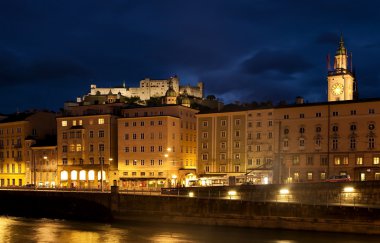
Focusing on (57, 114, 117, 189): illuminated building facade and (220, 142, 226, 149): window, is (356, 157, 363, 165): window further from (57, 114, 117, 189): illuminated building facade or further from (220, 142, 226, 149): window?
(57, 114, 117, 189): illuminated building facade

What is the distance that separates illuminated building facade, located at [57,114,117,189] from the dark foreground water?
115ft

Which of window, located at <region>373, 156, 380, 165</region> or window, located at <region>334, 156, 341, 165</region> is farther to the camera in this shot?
window, located at <region>334, 156, 341, 165</region>

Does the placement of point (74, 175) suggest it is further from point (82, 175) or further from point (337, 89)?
point (337, 89)

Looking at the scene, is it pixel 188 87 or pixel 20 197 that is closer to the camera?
pixel 20 197

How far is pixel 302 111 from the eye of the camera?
281 ft

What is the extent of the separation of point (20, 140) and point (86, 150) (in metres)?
16.7

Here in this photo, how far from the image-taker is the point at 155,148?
9562cm

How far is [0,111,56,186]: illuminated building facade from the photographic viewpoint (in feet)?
357

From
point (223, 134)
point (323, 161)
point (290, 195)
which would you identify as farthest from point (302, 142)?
point (290, 195)

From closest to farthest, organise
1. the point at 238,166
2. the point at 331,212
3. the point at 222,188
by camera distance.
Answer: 1. the point at 331,212
2. the point at 222,188
3. the point at 238,166

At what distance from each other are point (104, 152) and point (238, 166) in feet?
79.7

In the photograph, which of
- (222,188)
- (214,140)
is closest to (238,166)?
(214,140)

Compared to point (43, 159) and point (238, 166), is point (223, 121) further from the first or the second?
point (43, 159)

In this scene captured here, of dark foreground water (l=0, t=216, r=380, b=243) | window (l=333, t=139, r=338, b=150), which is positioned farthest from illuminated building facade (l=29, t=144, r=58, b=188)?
window (l=333, t=139, r=338, b=150)
